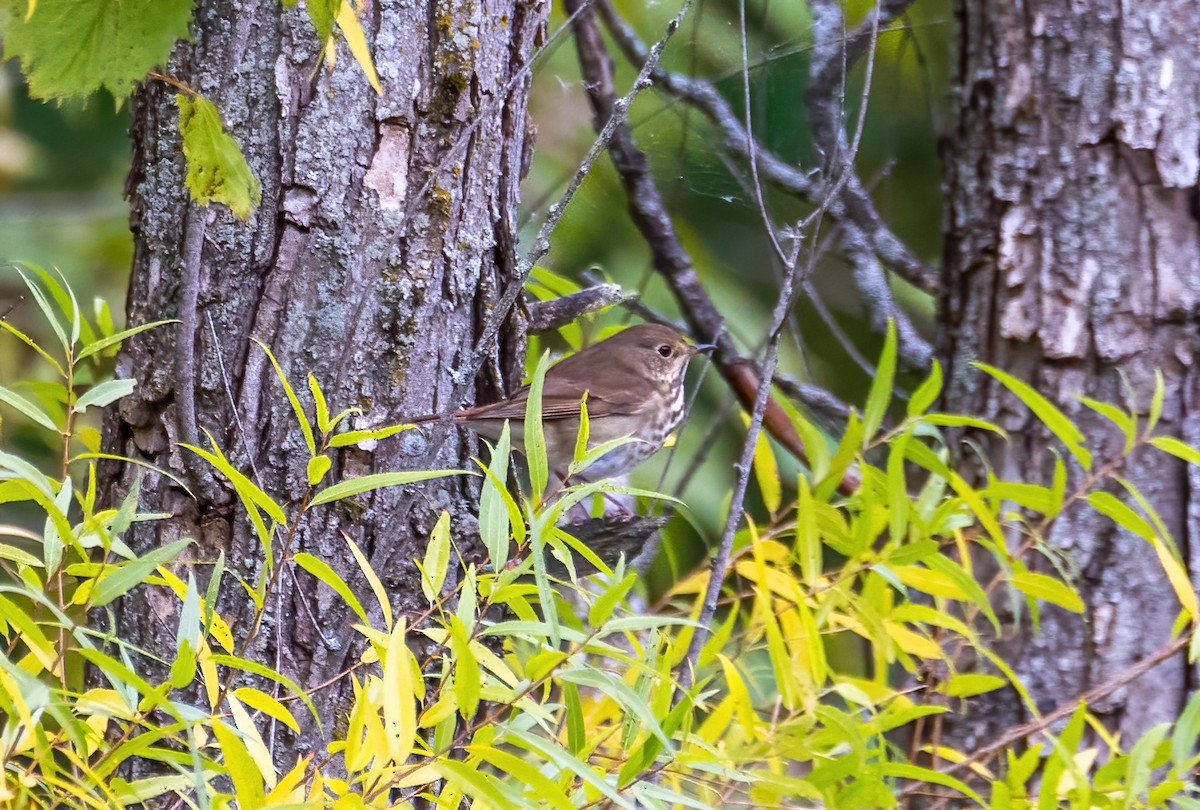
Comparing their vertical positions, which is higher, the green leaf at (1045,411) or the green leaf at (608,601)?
the green leaf at (1045,411)

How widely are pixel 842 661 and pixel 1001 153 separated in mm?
1702

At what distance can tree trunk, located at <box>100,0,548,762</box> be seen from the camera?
1.52m

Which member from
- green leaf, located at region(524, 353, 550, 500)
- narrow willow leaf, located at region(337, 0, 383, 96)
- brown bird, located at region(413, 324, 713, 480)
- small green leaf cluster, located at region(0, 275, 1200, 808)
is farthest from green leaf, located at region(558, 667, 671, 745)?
brown bird, located at region(413, 324, 713, 480)

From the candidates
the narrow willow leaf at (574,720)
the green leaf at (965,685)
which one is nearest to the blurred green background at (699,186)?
the green leaf at (965,685)

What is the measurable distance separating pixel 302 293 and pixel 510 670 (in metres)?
0.57

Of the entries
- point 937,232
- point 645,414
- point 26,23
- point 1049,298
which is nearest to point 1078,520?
point 1049,298

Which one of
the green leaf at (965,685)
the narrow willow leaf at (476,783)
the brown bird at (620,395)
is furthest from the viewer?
the brown bird at (620,395)

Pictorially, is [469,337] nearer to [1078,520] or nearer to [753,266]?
[1078,520]

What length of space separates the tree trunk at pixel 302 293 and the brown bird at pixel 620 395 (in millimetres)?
835

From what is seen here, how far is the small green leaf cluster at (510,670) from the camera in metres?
0.97

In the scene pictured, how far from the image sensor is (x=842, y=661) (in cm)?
358

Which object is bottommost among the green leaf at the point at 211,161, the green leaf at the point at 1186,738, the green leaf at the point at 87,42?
the green leaf at the point at 1186,738

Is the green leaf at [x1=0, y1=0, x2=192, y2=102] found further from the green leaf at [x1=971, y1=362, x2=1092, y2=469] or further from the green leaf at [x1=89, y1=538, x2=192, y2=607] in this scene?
the green leaf at [x1=971, y1=362, x2=1092, y2=469]

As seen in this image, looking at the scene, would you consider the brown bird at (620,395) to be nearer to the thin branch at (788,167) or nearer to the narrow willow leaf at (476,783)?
the thin branch at (788,167)
